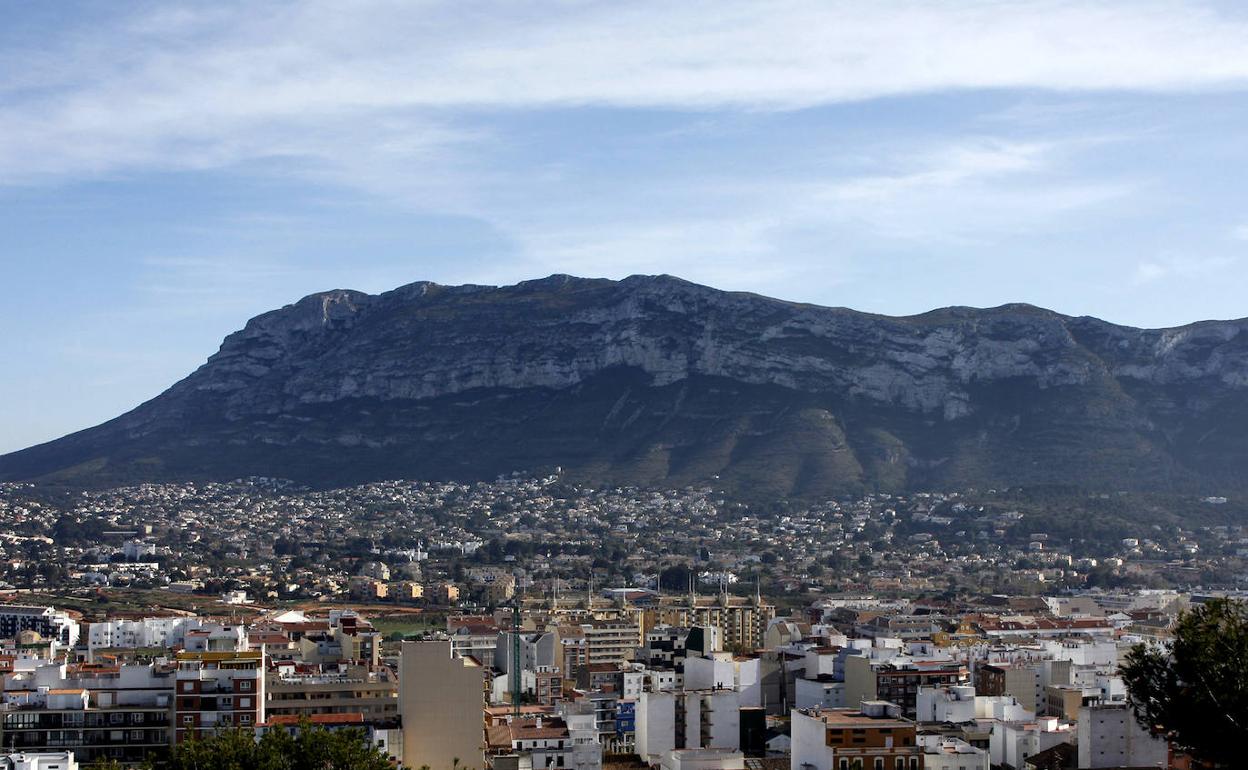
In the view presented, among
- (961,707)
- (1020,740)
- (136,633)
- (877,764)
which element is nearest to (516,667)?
(136,633)

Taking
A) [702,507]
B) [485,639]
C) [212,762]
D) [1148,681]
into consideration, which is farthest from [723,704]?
[702,507]

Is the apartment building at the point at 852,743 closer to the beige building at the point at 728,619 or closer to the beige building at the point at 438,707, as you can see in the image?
the beige building at the point at 438,707

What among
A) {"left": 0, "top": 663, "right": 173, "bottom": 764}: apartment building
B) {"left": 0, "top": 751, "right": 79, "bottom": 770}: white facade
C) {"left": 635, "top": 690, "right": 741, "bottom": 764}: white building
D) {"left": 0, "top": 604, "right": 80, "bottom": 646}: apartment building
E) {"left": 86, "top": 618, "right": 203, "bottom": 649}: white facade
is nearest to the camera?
{"left": 0, "top": 751, "right": 79, "bottom": 770}: white facade

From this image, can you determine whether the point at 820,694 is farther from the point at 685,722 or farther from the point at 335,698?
the point at 335,698

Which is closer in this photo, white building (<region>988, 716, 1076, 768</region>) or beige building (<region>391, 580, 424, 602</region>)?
white building (<region>988, 716, 1076, 768</region>)

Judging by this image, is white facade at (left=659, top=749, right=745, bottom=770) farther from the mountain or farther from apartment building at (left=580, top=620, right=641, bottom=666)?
the mountain

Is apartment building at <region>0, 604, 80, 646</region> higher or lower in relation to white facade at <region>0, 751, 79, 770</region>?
higher

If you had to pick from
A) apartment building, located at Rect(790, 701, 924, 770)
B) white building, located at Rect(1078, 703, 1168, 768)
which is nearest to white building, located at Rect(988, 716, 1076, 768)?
white building, located at Rect(1078, 703, 1168, 768)

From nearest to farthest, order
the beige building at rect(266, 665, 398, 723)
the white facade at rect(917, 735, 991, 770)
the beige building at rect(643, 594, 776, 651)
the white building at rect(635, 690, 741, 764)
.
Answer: the white facade at rect(917, 735, 991, 770)
the beige building at rect(266, 665, 398, 723)
the white building at rect(635, 690, 741, 764)
the beige building at rect(643, 594, 776, 651)
